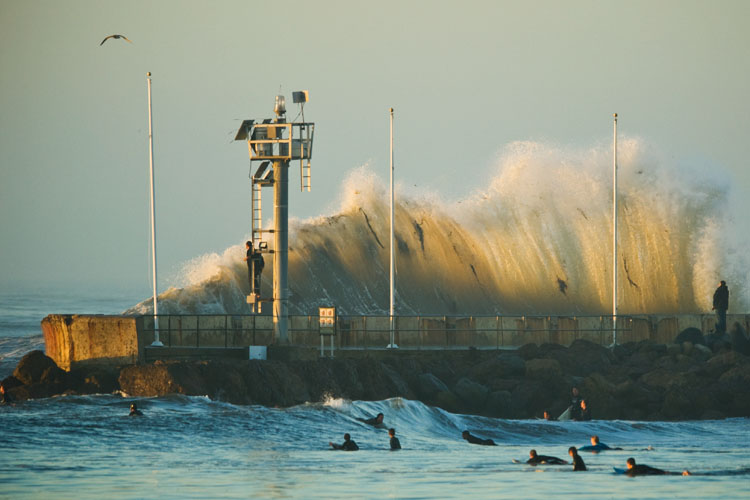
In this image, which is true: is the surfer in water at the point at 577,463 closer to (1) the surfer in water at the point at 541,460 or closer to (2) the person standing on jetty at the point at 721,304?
(1) the surfer in water at the point at 541,460

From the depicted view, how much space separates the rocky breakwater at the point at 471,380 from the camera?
30.2 m

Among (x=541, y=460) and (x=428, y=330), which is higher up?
(x=428, y=330)

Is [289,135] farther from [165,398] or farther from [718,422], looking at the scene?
[718,422]

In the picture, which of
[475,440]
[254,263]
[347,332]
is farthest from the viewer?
[347,332]

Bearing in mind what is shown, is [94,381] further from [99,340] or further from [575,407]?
[575,407]

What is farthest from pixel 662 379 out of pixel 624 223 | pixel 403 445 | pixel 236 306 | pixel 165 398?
pixel 624 223

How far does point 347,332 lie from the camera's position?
36.4 m

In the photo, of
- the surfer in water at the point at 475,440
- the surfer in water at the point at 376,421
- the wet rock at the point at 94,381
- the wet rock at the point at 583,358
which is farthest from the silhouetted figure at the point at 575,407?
the wet rock at the point at 94,381

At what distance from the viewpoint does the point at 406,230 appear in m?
51.8

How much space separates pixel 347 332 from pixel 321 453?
12.0 metres

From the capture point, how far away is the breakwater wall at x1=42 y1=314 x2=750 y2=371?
3259 cm

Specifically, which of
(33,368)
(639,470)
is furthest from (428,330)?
(639,470)

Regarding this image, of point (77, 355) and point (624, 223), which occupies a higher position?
point (624, 223)

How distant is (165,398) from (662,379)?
41.9 ft
